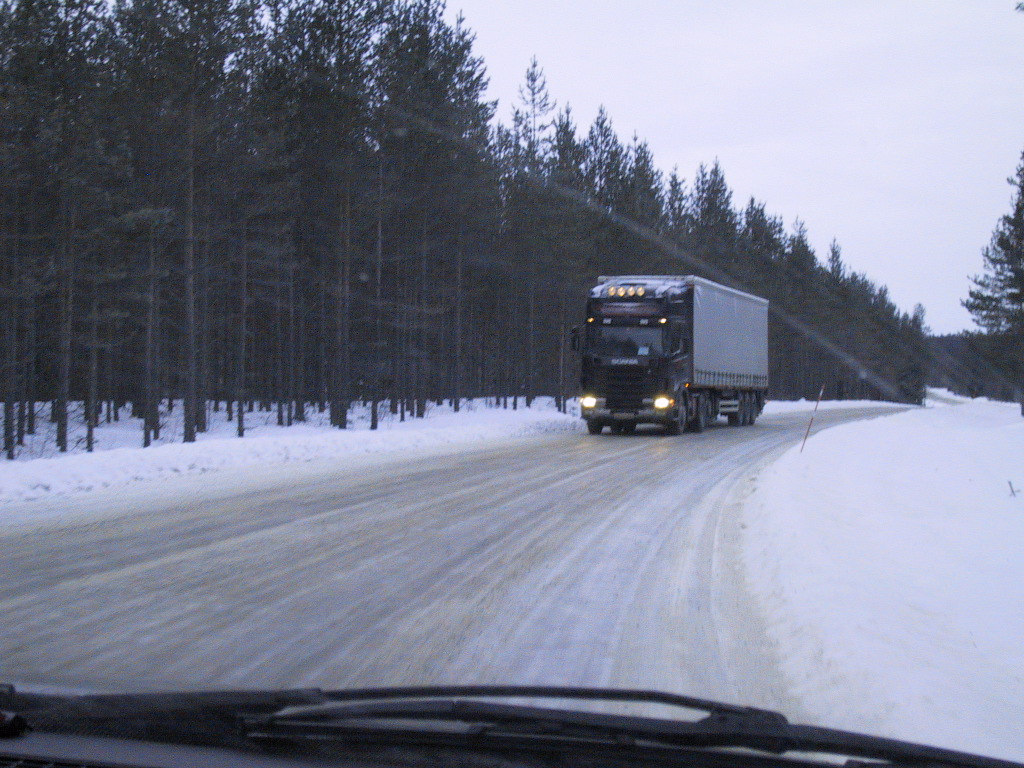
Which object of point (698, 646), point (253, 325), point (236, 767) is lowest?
point (698, 646)

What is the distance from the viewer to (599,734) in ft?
9.12

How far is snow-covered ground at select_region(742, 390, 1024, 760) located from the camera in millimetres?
4465

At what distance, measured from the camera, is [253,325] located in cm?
4866

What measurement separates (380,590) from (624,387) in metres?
20.8

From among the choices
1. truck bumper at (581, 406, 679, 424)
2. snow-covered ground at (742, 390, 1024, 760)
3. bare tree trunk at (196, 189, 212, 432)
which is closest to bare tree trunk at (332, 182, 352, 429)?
bare tree trunk at (196, 189, 212, 432)

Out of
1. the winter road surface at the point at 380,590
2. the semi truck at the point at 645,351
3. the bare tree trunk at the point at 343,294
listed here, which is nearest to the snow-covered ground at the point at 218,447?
the winter road surface at the point at 380,590

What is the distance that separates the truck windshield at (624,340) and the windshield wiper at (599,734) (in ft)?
80.1

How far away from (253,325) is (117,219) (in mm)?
22688

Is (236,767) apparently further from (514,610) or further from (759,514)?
(759,514)

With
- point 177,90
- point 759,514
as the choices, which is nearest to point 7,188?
point 177,90

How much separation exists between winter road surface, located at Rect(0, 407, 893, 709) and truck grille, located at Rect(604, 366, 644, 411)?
43.8ft

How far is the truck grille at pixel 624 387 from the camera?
27297 millimetres

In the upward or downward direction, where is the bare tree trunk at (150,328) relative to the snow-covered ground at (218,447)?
upward

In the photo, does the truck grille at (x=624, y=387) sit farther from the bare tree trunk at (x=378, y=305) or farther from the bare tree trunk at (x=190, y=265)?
the bare tree trunk at (x=190, y=265)
